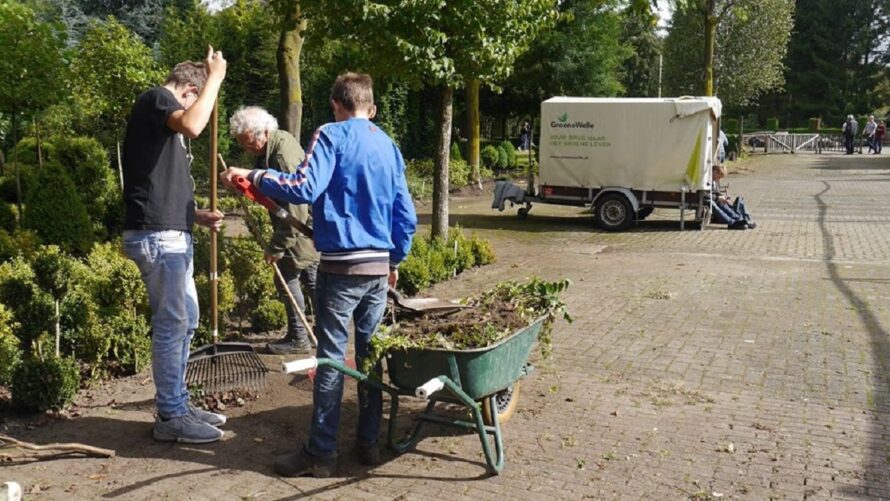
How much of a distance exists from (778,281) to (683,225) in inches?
195

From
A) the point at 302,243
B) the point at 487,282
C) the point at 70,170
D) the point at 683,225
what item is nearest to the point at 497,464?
the point at 302,243

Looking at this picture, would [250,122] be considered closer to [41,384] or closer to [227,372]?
[227,372]

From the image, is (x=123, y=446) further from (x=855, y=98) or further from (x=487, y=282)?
(x=855, y=98)

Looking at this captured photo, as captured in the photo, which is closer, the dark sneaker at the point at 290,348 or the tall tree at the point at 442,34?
the dark sneaker at the point at 290,348

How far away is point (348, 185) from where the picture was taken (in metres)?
3.82

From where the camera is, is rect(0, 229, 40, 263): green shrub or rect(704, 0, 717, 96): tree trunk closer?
rect(0, 229, 40, 263): green shrub

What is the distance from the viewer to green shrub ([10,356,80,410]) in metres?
4.68

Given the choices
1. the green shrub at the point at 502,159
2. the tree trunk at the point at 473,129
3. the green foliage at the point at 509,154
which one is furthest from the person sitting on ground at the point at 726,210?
the green foliage at the point at 509,154

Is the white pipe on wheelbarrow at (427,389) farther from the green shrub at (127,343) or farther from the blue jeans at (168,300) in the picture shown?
the green shrub at (127,343)

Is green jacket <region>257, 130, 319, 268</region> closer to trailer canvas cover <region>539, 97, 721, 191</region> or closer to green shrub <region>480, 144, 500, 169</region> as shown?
trailer canvas cover <region>539, 97, 721, 191</region>

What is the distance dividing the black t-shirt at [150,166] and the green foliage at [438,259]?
447 centimetres

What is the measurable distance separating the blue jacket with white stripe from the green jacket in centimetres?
174

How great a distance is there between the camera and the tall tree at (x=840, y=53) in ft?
181

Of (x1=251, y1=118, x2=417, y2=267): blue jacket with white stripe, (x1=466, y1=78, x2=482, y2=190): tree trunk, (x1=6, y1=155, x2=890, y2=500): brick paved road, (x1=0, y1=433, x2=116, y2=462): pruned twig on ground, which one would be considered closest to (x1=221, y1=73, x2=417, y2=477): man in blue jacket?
(x1=251, y1=118, x2=417, y2=267): blue jacket with white stripe
